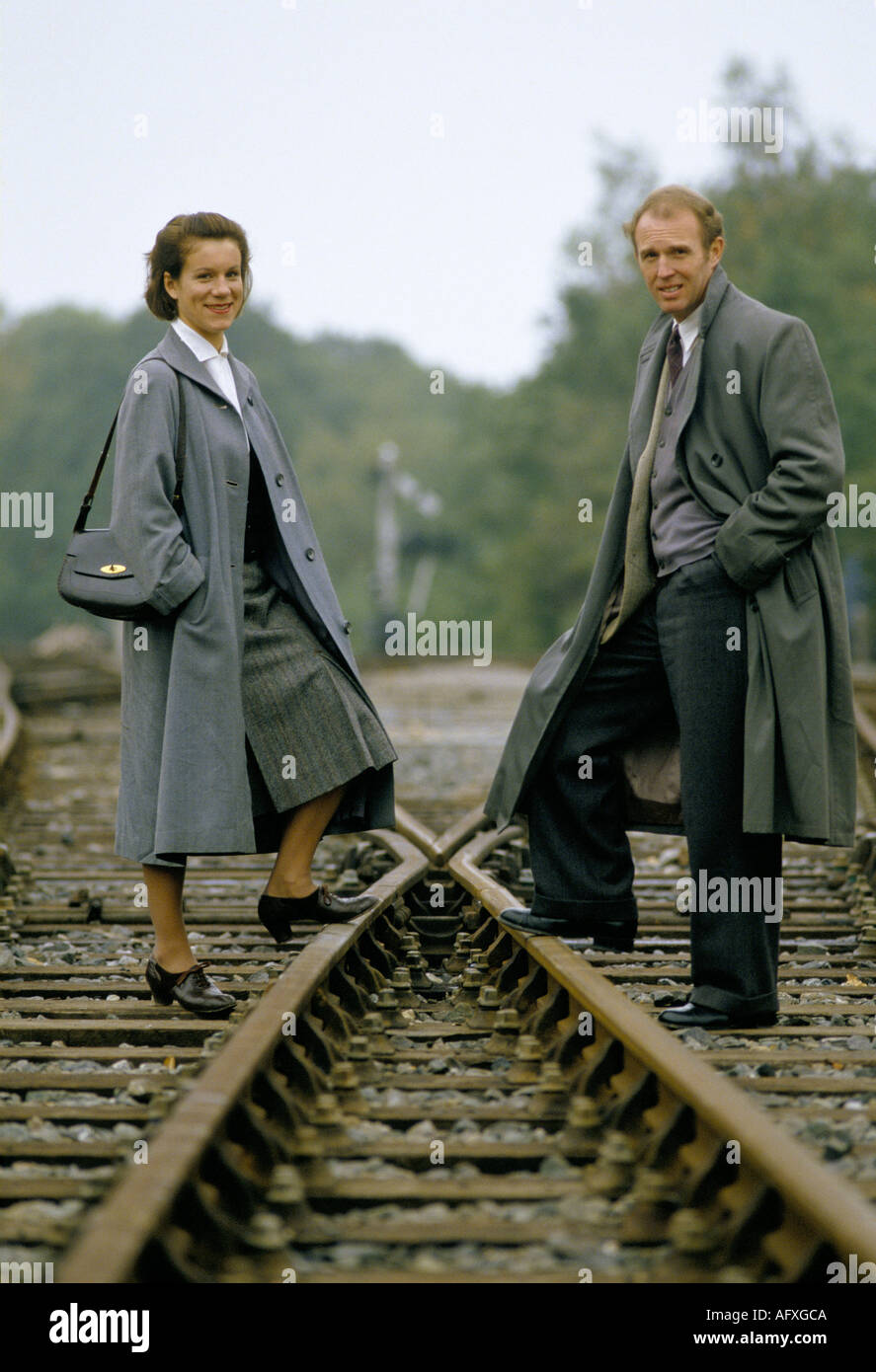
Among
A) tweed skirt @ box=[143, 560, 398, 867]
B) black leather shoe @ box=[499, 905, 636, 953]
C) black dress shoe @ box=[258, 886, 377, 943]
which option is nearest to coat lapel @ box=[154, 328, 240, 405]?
tweed skirt @ box=[143, 560, 398, 867]

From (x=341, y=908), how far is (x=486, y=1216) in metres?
1.97

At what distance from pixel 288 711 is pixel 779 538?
53.7 inches

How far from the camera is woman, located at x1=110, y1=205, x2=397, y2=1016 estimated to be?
395 centimetres

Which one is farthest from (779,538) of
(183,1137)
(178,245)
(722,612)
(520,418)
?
(520,418)

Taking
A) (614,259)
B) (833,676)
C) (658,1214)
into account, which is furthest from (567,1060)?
(614,259)

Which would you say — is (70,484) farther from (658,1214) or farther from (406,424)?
(658,1214)

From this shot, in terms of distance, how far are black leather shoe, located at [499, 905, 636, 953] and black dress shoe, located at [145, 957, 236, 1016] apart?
874 millimetres

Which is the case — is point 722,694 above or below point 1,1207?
above

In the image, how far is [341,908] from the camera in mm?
4629

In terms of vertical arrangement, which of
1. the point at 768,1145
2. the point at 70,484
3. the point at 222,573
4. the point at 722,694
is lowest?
the point at 768,1145

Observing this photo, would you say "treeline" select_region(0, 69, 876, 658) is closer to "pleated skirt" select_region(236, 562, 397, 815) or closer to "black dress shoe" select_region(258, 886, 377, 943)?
"black dress shoe" select_region(258, 886, 377, 943)

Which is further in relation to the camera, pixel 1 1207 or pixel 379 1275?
pixel 1 1207

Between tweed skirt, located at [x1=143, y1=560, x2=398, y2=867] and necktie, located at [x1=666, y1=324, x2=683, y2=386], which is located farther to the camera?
tweed skirt, located at [x1=143, y1=560, x2=398, y2=867]

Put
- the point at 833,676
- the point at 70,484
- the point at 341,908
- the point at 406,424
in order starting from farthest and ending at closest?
the point at 406,424, the point at 70,484, the point at 341,908, the point at 833,676
